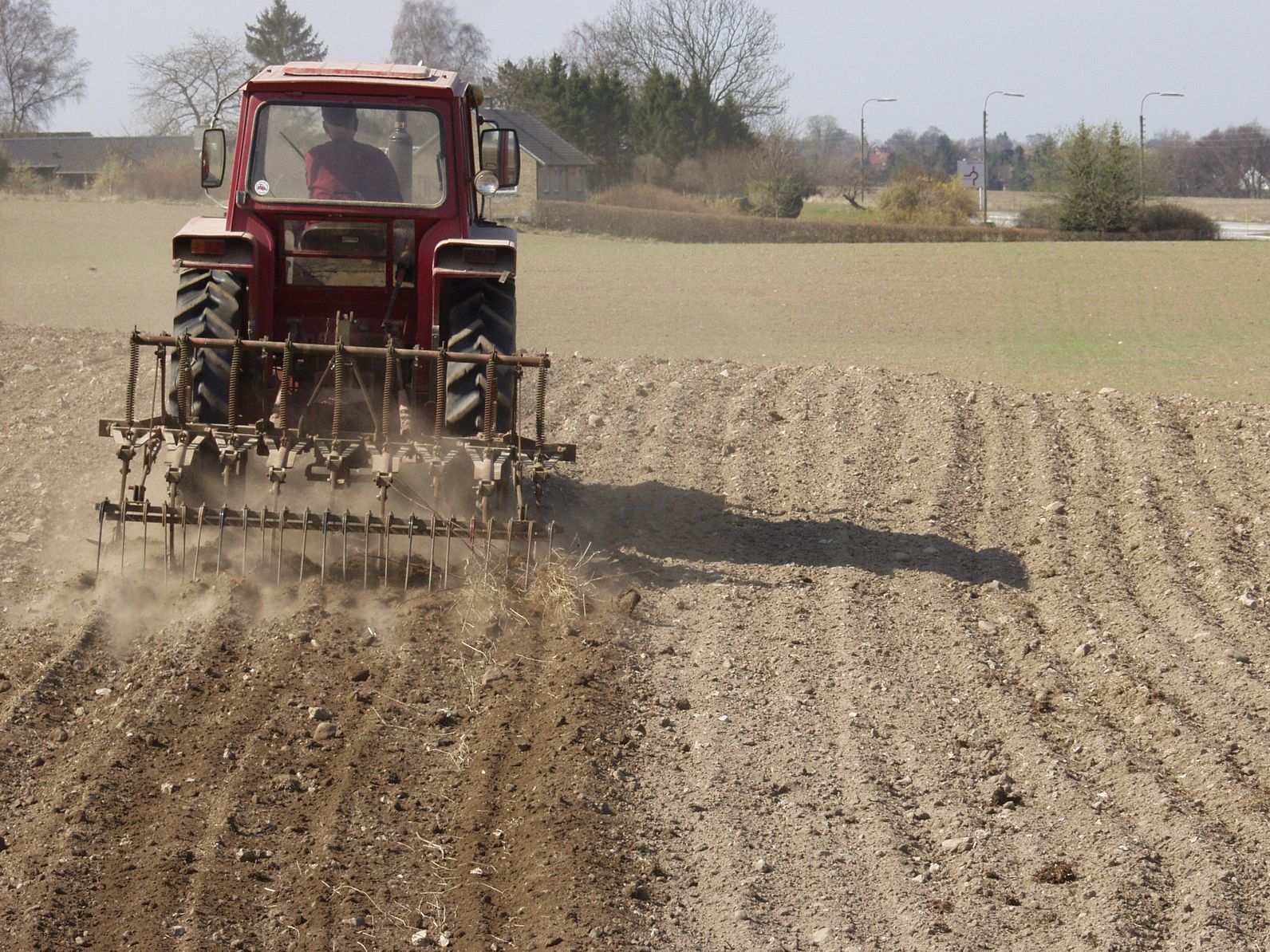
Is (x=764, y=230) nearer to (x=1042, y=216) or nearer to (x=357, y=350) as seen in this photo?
(x=1042, y=216)

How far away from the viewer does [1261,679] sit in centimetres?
595

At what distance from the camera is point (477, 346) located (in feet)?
23.5

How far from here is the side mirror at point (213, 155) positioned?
24.7 ft

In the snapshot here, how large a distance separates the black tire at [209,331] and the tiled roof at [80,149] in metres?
57.9

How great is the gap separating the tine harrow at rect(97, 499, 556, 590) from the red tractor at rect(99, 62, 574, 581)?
13 centimetres

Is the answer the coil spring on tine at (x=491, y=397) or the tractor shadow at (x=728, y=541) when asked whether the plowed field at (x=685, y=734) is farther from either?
the coil spring on tine at (x=491, y=397)

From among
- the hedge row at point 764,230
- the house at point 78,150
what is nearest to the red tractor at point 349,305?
the hedge row at point 764,230

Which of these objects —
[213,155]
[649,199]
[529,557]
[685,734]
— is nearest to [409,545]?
[529,557]

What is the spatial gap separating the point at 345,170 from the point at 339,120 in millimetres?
260

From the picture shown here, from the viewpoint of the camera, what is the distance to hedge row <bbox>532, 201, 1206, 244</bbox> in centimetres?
3909

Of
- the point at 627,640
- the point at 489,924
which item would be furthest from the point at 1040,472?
the point at 489,924

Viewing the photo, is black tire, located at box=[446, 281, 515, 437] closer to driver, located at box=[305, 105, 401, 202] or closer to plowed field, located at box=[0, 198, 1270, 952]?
driver, located at box=[305, 105, 401, 202]

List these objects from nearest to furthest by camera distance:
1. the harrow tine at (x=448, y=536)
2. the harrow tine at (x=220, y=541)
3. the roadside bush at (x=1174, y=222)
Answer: the harrow tine at (x=220, y=541)
the harrow tine at (x=448, y=536)
the roadside bush at (x=1174, y=222)

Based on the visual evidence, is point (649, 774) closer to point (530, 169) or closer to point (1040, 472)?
point (1040, 472)
